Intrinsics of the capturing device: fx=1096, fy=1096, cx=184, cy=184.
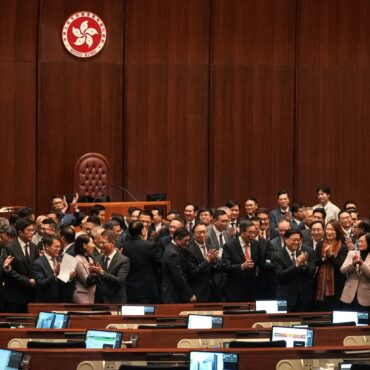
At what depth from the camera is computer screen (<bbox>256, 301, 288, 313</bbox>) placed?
1089 centimetres

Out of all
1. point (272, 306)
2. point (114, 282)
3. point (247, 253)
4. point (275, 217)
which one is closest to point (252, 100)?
point (275, 217)

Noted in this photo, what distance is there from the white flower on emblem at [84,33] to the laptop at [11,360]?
1289 cm

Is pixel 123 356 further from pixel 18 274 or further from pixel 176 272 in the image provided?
pixel 176 272

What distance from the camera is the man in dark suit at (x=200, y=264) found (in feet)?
40.3

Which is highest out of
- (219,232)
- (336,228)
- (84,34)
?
(84,34)

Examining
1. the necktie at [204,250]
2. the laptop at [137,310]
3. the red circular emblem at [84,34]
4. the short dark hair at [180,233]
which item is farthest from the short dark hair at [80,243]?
the red circular emblem at [84,34]

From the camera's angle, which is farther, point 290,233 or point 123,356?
point 290,233

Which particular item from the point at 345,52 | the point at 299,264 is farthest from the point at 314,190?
the point at 299,264

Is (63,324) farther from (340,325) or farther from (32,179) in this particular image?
(32,179)

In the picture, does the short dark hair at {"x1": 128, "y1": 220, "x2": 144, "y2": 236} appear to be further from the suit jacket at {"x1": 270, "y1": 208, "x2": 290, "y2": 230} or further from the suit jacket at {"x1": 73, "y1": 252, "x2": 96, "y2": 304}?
the suit jacket at {"x1": 270, "y1": 208, "x2": 290, "y2": 230}

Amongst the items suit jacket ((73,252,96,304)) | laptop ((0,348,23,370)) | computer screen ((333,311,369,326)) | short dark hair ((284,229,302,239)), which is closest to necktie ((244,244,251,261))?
short dark hair ((284,229,302,239))

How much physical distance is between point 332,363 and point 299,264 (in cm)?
431

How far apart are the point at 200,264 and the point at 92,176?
713 centimetres

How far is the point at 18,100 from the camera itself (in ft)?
63.8
